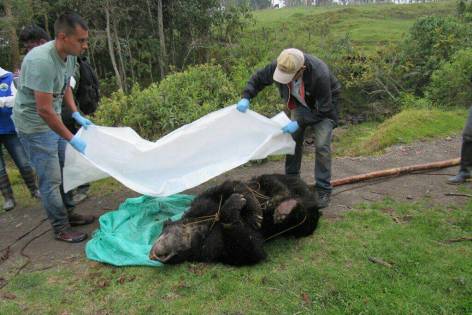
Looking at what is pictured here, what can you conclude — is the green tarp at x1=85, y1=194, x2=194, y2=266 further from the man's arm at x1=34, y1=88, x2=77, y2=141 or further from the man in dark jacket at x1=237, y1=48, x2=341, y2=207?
the man in dark jacket at x1=237, y1=48, x2=341, y2=207

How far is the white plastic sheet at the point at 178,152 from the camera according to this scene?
12.4 ft

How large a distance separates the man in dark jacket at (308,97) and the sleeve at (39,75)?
5.93 ft

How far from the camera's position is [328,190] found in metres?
4.34

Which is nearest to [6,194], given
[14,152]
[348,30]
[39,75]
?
[14,152]

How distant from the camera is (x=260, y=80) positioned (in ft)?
14.3

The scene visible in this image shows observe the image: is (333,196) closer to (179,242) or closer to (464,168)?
(464,168)

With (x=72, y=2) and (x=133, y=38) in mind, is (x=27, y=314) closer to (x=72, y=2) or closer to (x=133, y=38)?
(x=72, y=2)

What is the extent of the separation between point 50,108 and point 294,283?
239 cm

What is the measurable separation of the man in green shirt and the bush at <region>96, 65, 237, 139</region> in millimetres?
3151

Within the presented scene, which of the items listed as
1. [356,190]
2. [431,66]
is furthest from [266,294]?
[431,66]

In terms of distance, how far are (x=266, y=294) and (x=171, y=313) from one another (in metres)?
0.69

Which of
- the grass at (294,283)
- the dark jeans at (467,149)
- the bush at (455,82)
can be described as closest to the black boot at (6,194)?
the grass at (294,283)

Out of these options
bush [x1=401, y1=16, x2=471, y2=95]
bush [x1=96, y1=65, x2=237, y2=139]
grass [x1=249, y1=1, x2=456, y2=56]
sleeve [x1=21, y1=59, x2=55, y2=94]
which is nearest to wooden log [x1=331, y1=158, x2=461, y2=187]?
bush [x1=96, y1=65, x2=237, y2=139]

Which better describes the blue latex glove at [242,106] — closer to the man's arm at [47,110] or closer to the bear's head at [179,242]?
the bear's head at [179,242]
